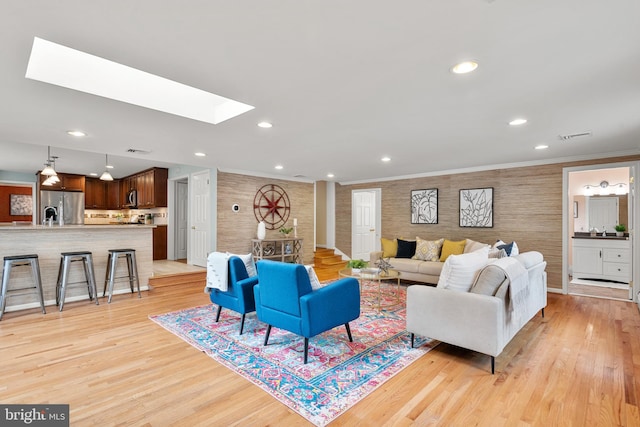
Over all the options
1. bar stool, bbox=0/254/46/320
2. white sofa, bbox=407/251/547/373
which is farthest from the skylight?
bar stool, bbox=0/254/46/320

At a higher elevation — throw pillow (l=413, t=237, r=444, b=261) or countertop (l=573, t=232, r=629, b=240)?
countertop (l=573, t=232, r=629, b=240)

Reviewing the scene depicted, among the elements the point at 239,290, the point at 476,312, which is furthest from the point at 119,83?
the point at 476,312

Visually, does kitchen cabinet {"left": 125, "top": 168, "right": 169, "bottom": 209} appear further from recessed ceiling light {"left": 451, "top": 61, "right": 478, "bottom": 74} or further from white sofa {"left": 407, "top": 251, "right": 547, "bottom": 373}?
recessed ceiling light {"left": 451, "top": 61, "right": 478, "bottom": 74}

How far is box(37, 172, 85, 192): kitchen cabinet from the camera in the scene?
7527 mm

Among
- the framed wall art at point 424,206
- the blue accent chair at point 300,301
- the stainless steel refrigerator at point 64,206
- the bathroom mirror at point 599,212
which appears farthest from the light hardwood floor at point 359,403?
the stainless steel refrigerator at point 64,206

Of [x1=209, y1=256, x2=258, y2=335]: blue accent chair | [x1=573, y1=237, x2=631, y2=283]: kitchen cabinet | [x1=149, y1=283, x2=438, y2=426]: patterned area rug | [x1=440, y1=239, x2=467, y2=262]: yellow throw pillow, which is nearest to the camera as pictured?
[x1=149, y1=283, x2=438, y2=426]: patterned area rug

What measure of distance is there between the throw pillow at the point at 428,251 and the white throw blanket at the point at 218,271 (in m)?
3.87

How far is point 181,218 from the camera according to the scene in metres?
7.72

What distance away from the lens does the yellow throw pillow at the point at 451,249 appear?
5.60 meters

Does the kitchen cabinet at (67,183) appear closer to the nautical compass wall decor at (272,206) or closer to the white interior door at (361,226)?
the nautical compass wall decor at (272,206)

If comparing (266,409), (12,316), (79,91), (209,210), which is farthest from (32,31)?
(209,210)

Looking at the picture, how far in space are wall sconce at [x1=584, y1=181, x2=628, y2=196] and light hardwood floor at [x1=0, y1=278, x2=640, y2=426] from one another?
397 cm

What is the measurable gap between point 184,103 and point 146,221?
19.1 ft

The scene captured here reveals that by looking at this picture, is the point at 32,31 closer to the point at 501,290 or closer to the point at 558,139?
the point at 501,290
